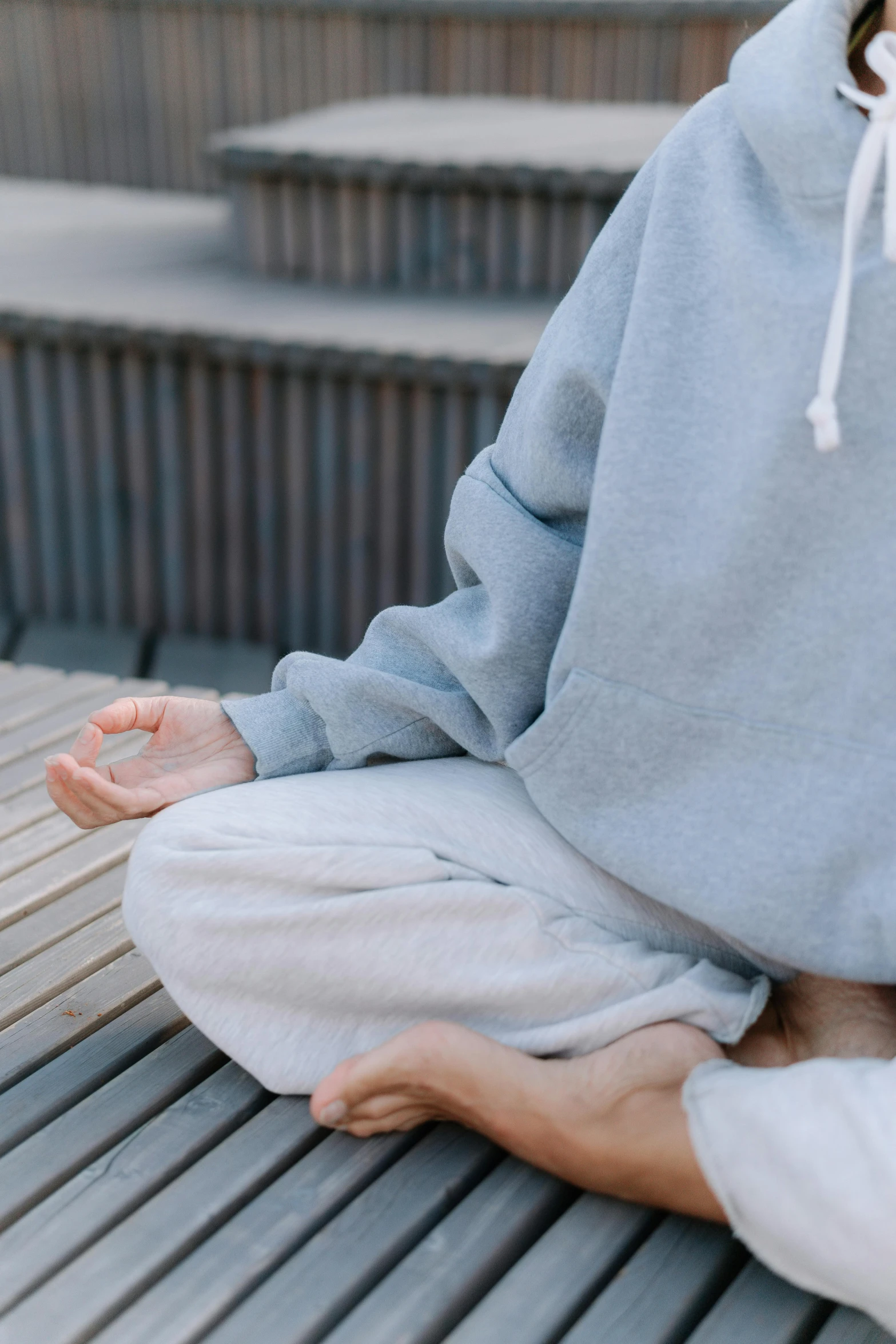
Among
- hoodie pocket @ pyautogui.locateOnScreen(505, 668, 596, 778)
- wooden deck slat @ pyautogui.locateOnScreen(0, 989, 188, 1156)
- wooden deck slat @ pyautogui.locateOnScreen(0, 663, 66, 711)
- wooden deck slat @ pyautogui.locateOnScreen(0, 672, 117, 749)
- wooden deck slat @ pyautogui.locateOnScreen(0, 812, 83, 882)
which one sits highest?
hoodie pocket @ pyautogui.locateOnScreen(505, 668, 596, 778)

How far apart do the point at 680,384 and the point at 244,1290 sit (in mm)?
726

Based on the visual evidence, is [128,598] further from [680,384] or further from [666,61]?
[666,61]

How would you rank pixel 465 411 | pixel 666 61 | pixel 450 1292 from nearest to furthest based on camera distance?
pixel 450 1292 < pixel 465 411 < pixel 666 61

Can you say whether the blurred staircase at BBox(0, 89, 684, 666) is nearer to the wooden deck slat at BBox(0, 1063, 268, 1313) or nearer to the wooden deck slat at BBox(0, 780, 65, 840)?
the wooden deck slat at BBox(0, 780, 65, 840)

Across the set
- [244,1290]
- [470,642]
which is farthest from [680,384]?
[244,1290]

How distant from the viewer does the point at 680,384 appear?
1.12 metres

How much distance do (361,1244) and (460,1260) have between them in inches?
2.9

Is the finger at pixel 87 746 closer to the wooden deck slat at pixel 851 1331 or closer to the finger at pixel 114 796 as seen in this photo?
the finger at pixel 114 796

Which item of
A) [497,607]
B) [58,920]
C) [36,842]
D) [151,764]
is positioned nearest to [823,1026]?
[497,607]

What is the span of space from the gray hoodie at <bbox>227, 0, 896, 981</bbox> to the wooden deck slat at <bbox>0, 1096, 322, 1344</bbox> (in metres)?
0.34

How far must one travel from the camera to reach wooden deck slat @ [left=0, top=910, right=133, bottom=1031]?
140cm

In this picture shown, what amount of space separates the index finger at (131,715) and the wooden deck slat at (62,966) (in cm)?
24

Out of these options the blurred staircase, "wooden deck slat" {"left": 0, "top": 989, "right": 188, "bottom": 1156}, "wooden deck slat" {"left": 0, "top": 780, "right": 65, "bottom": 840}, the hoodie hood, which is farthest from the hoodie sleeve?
the blurred staircase

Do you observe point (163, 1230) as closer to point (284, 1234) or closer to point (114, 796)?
point (284, 1234)
